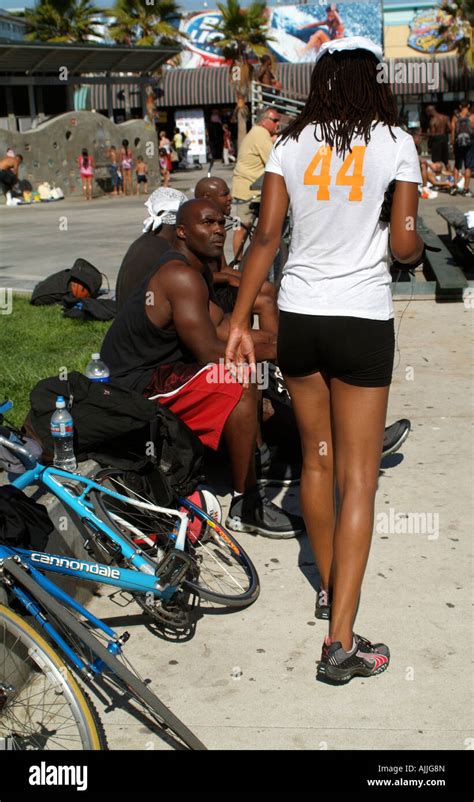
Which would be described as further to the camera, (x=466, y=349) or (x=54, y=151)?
(x=54, y=151)

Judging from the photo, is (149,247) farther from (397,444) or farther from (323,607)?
(323,607)

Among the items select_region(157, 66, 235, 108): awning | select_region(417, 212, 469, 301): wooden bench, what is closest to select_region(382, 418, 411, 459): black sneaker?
select_region(417, 212, 469, 301): wooden bench

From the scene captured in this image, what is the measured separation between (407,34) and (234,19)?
10.6 m

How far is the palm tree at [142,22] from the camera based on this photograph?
4216 cm

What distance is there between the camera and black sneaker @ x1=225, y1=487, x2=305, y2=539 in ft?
14.8

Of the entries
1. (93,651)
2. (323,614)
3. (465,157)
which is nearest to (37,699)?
(93,651)

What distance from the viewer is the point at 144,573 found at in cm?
348

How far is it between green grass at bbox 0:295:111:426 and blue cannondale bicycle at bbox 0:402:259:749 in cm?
183

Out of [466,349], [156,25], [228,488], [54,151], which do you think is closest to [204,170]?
[156,25]

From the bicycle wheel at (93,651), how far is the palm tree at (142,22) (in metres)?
42.8

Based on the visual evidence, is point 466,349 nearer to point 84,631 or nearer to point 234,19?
point 84,631

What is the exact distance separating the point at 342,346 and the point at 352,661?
1095mm

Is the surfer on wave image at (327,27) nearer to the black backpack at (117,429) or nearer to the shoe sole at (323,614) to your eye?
the black backpack at (117,429)

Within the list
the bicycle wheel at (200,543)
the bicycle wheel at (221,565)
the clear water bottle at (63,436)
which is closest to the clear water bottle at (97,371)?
the clear water bottle at (63,436)
